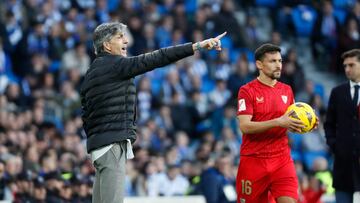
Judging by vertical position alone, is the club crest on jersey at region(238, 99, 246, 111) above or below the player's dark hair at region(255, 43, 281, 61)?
below

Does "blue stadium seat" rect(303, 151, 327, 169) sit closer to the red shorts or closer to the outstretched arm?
the red shorts

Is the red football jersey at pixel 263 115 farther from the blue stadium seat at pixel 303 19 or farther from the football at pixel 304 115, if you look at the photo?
the blue stadium seat at pixel 303 19

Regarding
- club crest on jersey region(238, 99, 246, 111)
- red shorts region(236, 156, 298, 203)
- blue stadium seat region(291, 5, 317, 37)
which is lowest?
red shorts region(236, 156, 298, 203)

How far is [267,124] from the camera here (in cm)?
1089

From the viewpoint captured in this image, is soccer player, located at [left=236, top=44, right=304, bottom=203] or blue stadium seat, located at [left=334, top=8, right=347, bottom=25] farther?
blue stadium seat, located at [left=334, top=8, right=347, bottom=25]

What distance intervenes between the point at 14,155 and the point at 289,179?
6.13m

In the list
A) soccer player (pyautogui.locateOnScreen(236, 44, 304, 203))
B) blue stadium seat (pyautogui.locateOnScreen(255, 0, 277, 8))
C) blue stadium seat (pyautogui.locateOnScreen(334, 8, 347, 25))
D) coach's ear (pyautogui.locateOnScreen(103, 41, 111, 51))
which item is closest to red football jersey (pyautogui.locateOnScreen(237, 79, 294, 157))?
soccer player (pyautogui.locateOnScreen(236, 44, 304, 203))

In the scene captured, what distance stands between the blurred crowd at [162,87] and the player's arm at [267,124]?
383 cm

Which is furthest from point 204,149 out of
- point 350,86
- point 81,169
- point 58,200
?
point 350,86

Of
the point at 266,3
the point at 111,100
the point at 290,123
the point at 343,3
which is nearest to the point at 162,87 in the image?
the point at 266,3

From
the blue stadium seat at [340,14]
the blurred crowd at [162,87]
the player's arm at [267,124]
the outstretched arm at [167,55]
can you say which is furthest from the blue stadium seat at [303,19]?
the outstretched arm at [167,55]

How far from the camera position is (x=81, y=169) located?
51.0ft

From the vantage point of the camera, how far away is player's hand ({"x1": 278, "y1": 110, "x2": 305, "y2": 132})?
1080 centimetres

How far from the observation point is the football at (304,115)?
10.9 m
